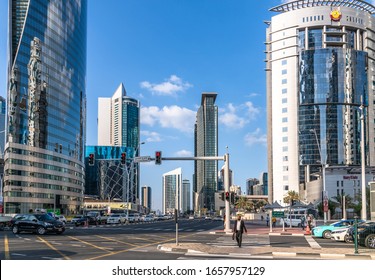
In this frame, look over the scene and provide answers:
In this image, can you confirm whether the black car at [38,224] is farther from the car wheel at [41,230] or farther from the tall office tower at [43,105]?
the tall office tower at [43,105]

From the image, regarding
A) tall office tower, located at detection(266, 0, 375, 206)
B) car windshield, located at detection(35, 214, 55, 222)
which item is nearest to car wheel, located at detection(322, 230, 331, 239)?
car windshield, located at detection(35, 214, 55, 222)

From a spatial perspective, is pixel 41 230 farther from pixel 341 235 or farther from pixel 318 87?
pixel 318 87

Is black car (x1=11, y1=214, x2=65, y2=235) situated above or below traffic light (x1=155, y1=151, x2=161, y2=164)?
below

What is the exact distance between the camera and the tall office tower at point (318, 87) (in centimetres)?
14750

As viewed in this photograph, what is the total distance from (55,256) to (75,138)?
471ft

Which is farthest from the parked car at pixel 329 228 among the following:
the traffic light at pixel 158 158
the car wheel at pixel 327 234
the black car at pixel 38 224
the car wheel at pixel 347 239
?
the black car at pixel 38 224

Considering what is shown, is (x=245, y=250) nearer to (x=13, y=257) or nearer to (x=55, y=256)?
(x=55, y=256)

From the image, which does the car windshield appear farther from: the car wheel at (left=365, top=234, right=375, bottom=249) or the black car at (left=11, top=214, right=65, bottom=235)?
the car wheel at (left=365, top=234, right=375, bottom=249)

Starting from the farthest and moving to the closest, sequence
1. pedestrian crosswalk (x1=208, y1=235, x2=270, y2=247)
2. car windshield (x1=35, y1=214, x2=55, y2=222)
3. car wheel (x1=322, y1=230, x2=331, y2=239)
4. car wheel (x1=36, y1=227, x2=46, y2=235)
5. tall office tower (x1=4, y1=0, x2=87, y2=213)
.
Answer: tall office tower (x1=4, y1=0, x2=87, y2=213)
car windshield (x1=35, y1=214, x2=55, y2=222)
car wheel (x1=36, y1=227, x2=46, y2=235)
car wheel (x1=322, y1=230, x2=331, y2=239)
pedestrian crosswalk (x1=208, y1=235, x2=270, y2=247)

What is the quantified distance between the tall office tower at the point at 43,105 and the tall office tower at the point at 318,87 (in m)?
64.7

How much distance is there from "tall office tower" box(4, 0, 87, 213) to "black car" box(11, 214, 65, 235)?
3670 inches

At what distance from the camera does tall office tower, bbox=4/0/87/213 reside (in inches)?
4946

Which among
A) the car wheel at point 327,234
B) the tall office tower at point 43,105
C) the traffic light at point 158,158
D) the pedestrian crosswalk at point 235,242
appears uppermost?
the tall office tower at point 43,105

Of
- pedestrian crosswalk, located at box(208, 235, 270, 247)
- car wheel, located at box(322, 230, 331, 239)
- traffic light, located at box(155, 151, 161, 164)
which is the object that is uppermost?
traffic light, located at box(155, 151, 161, 164)
